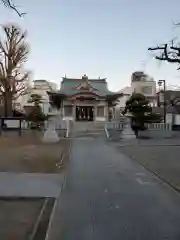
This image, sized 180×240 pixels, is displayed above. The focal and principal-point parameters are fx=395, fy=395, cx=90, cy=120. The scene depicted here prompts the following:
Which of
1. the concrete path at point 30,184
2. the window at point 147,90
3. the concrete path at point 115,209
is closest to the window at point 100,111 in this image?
the window at point 147,90

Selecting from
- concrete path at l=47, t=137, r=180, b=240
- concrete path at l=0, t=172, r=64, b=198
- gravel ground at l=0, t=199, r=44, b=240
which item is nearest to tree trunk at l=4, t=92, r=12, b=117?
concrete path at l=47, t=137, r=180, b=240

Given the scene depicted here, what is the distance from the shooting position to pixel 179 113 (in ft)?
190

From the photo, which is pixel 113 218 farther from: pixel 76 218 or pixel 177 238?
pixel 177 238

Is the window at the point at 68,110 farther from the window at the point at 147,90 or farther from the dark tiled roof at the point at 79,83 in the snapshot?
the window at the point at 147,90

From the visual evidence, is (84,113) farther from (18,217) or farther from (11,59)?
(18,217)

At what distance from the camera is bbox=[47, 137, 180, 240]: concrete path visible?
265 inches

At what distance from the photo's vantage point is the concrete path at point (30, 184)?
33.7 ft

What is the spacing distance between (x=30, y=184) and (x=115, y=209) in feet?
12.7

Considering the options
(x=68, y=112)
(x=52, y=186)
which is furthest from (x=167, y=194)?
(x=68, y=112)

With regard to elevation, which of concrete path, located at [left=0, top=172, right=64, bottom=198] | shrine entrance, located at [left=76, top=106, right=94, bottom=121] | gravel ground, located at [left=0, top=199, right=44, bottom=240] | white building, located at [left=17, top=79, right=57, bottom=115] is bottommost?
concrete path, located at [left=0, top=172, right=64, bottom=198]

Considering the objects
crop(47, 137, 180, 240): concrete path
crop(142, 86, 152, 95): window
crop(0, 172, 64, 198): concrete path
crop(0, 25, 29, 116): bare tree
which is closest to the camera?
crop(47, 137, 180, 240): concrete path

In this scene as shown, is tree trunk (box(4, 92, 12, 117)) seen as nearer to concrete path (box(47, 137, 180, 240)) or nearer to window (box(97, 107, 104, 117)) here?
window (box(97, 107, 104, 117))

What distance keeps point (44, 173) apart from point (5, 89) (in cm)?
3648

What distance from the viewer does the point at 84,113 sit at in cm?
6438
